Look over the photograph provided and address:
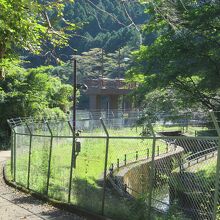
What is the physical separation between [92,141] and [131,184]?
1.65 m

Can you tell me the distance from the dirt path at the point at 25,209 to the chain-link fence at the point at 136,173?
0.42 metres

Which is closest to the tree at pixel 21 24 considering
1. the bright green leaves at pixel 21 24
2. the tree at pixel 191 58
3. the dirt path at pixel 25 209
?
the bright green leaves at pixel 21 24

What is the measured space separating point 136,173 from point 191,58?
602 centimetres

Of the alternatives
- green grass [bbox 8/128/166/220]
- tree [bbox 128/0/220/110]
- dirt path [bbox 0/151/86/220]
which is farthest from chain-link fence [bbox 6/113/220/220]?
tree [bbox 128/0/220/110]

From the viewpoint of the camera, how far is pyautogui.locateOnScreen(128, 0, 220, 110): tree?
16.2 m

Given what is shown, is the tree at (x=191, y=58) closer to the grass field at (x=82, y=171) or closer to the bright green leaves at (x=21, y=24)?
the grass field at (x=82, y=171)

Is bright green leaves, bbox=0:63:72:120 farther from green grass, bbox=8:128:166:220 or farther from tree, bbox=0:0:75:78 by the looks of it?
tree, bbox=0:0:75:78

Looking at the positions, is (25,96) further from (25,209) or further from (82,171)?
(25,209)

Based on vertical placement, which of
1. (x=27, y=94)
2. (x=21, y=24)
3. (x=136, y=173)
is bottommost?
(x=136, y=173)

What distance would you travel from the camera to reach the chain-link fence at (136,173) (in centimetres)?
827

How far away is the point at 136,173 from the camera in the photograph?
12453mm

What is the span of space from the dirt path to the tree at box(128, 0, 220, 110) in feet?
22.8

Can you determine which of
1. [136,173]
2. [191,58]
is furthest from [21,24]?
[191,58]

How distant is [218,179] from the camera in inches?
282
